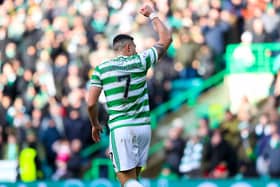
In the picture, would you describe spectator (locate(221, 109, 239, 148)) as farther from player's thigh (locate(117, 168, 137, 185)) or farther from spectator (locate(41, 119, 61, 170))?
player's thigh (locate(117, 168, 137, 185))

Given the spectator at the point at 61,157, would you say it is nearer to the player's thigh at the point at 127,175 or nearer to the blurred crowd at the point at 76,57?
the blurred crowd at the point at 76,57

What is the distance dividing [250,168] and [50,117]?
4701 mm

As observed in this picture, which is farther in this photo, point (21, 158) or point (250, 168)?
point (21, 158)

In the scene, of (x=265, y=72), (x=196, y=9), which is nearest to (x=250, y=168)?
(x=265, y=72)

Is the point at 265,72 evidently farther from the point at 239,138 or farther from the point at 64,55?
the point at 64,55

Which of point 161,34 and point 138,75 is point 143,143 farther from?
point 161,34

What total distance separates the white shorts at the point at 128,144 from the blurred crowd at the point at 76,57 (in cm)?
828

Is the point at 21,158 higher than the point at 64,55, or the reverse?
the point at 64,55

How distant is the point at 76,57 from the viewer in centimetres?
2119

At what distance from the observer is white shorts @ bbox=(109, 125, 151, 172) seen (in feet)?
33.2

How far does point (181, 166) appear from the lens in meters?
18.6

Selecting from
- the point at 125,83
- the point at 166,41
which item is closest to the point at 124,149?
the point at 125,83

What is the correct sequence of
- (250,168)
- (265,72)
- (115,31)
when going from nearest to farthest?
(250,168)
(265,72)
(115,31)

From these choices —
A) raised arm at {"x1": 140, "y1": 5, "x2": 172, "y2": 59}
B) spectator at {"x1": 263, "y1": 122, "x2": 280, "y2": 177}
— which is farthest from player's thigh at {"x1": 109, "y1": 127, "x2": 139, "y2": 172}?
spectator at {"x1": 263, "y1": 122, "x2": 280, "y2": 177}
